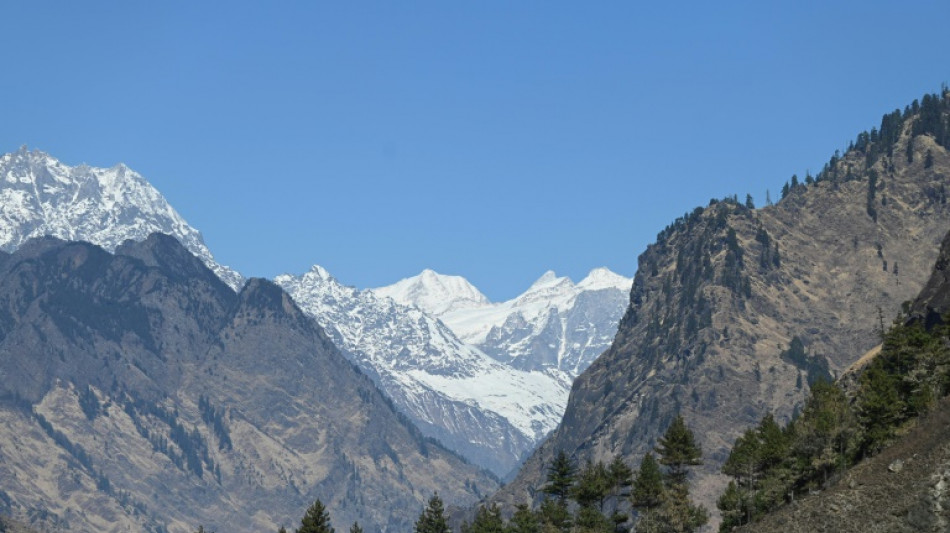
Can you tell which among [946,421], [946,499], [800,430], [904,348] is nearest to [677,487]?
[800,430]

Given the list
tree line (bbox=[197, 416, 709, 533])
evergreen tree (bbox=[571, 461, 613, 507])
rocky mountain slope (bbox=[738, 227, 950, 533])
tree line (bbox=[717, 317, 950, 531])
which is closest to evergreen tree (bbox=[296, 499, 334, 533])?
tree line (bbox=[197, 416, 709, 533])

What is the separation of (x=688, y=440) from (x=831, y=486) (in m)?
35.5

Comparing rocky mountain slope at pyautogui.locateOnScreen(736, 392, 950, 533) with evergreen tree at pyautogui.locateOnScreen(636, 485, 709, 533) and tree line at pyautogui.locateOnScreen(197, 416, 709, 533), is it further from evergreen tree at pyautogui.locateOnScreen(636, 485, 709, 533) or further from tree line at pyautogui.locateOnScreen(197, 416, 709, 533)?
tree line at pyautogui.locateOnScreen(197, 416, 709, 533)

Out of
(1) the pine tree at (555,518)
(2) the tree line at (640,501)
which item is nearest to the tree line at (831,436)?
(2) the tree line at (640,501)

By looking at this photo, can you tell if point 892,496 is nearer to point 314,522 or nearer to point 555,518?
point 555,518

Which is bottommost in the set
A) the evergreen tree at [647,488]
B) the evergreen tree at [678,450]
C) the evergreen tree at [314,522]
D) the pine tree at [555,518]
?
the evergreen tree at [314,522]

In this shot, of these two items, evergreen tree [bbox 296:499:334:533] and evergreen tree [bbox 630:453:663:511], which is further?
evergreen tree [bbox 630:453:663:511]

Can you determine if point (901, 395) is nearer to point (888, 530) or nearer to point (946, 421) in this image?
point (946, 421)

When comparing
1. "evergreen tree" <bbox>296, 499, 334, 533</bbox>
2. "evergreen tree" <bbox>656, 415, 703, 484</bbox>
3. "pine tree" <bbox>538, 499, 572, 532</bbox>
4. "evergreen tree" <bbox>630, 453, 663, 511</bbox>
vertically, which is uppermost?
"evergreen tree" <bbox>656, 415, 703, 484</bbox>

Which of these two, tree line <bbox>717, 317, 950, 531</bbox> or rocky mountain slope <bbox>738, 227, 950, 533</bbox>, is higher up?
tree line <bbox>717, 317, 950, 531</bbox>

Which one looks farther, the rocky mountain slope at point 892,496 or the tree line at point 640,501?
the tree line at point 640,501

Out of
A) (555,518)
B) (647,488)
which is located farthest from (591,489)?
(647,488)

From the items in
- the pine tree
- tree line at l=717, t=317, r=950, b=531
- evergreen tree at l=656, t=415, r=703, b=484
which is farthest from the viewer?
the pine tree

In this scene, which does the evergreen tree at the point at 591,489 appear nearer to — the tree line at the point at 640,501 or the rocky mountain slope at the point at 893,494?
the tree line at the point at 640,501
